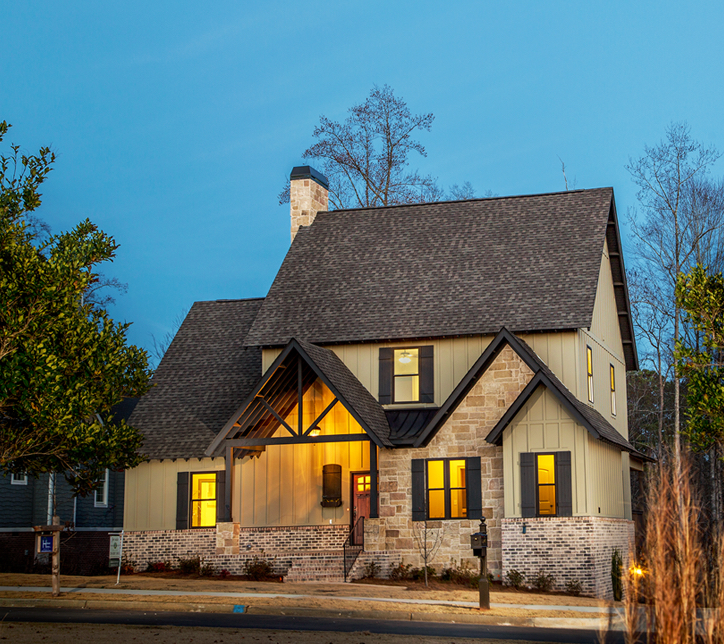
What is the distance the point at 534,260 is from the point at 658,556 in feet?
62.8

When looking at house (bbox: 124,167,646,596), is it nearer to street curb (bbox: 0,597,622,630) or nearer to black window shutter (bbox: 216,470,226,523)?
black window shutter (bbox: 216,470,226,523)

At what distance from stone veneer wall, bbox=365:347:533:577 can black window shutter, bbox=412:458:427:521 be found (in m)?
0.16

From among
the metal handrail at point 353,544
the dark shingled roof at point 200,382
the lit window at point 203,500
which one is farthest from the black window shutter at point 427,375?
the lit window at point 203,500

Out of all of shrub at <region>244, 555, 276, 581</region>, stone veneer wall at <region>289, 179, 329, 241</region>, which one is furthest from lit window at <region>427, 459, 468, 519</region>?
stone veneer wall at <region>289, 179, 329, 241</region>

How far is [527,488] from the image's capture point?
70.8ft

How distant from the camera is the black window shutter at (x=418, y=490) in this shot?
23.0m

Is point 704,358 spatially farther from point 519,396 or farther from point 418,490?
point 418,490

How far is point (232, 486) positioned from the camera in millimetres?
25156

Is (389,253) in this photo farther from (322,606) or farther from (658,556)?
(658,556)

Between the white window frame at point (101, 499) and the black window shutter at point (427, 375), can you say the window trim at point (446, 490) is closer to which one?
the black window shutter at point (427, 375)

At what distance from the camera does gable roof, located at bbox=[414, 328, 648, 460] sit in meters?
21.3

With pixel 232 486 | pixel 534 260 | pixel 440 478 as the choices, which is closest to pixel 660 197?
pixel 534 260

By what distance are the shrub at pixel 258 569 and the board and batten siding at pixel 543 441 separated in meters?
6.68

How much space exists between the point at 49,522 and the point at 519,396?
1723 centimetres
